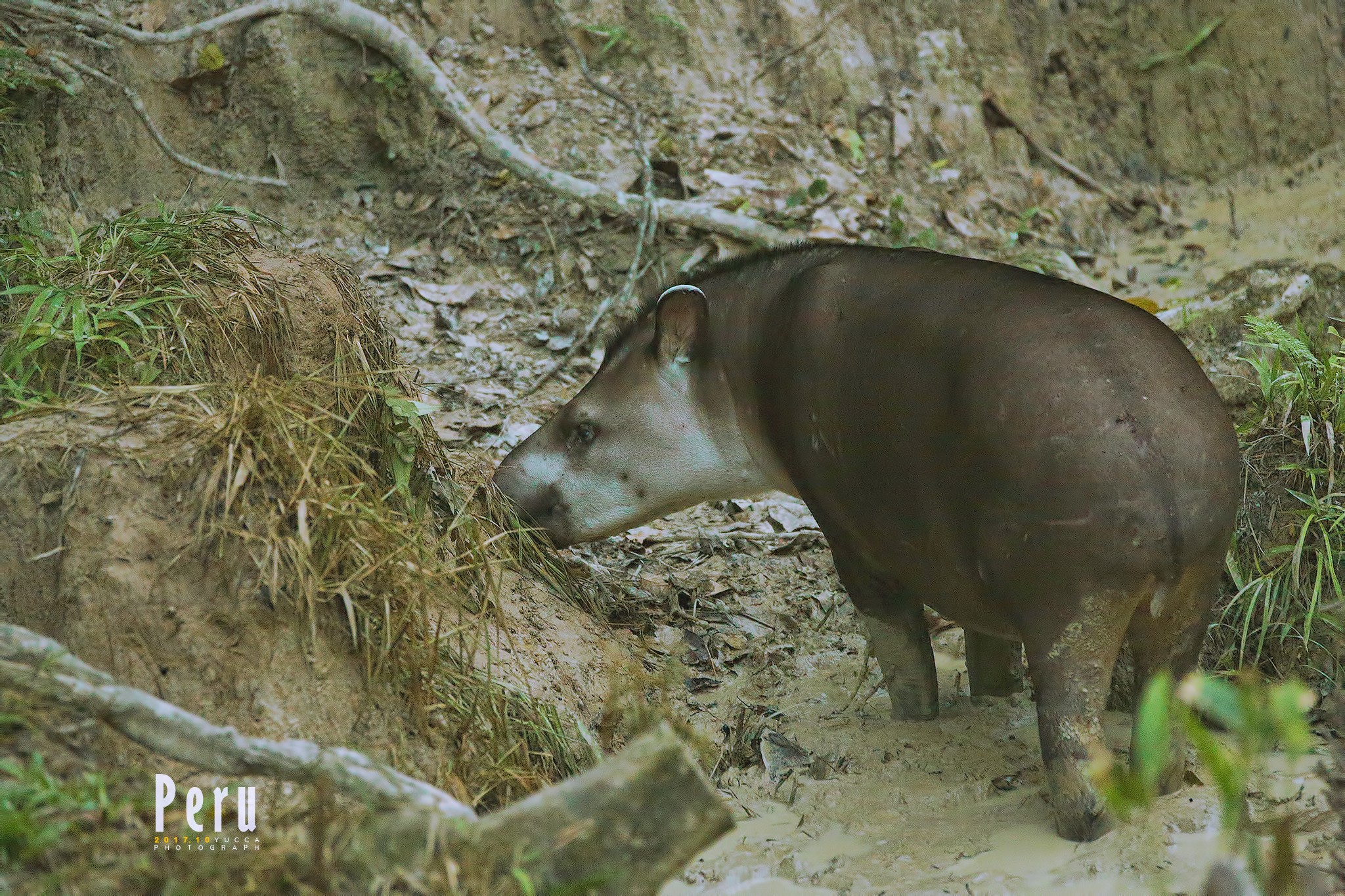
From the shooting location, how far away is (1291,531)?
4.03m

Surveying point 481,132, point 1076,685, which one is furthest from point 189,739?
point 481,132

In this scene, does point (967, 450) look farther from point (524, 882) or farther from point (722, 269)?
point (524, 882)

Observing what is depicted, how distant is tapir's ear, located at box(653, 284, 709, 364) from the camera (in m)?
4.20

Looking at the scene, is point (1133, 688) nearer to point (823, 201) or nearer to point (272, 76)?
point (823, 201)

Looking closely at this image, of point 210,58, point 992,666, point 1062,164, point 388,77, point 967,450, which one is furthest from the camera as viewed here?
point 1062,164

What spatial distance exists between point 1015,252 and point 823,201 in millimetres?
1289

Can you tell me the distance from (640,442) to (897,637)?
1.12m

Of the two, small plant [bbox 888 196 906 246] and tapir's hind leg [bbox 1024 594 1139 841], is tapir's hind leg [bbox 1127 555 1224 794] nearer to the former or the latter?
tapir's hind leg [bbox 1024 594 1139 841]

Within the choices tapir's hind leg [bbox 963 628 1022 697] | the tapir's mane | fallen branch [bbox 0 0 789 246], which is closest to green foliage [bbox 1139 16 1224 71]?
fallen branch [bbox 0 0 789 246]

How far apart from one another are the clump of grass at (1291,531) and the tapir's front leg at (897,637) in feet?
3.01

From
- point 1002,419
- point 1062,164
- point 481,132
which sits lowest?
point 1002,419

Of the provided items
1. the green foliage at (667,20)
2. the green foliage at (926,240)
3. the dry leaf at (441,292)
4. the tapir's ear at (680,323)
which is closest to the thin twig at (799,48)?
the green foliage at (667,20)

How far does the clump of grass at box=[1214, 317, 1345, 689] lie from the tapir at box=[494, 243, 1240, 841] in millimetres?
697

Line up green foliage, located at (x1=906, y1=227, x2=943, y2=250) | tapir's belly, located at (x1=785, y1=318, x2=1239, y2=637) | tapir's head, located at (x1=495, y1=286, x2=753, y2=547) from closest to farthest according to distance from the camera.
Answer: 1. tapir's belly, located at (x1=785, y1=318, x2=1239, y2=637)
2. tapir's head, located at (x1=495, y1=286, x2=753, y2=547)
3. green foliage, located at (x1=906, y1=227, x2=943, y2=250)
